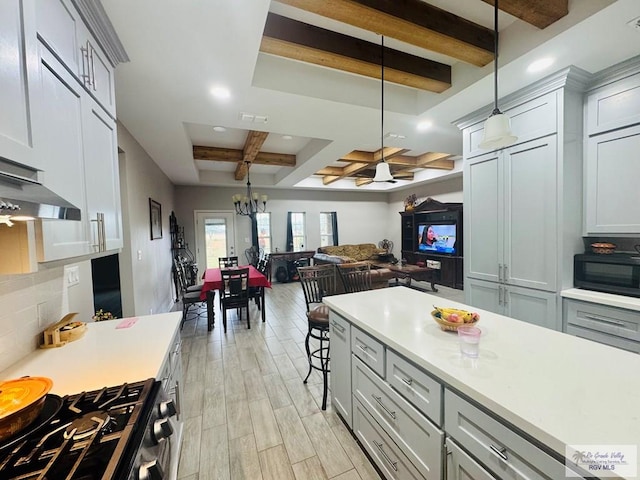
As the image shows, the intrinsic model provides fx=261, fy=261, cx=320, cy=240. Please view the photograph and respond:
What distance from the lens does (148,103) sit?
2.36 meters

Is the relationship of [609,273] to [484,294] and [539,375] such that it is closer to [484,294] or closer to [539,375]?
[484,294]

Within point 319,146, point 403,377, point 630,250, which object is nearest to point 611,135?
point 630,250

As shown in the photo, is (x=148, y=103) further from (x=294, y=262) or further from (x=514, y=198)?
(x=294, y=262)

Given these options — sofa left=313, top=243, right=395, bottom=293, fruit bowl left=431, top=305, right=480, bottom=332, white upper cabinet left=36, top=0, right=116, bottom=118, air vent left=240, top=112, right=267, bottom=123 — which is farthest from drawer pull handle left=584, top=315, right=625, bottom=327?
sofa left=313, top=243, right=395, bottom=293

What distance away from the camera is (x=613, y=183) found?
6.56ft

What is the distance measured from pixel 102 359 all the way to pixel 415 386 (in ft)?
4.98

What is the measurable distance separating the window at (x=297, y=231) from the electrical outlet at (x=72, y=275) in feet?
20.0

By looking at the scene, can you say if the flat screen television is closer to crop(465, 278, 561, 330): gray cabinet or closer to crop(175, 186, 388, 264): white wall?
crop(175, 186, 388, 264): white wall

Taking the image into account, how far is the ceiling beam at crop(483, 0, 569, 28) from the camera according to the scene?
5.00 feet

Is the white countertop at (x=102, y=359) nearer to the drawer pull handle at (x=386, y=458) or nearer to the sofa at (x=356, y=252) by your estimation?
the drawer pull handle at (x=386, y=458)

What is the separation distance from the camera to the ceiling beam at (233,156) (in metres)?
4.60

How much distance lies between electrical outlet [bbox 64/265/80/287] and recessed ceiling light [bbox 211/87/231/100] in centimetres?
169

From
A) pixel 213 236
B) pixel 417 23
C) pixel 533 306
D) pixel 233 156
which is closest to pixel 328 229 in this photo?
pixel 213 236

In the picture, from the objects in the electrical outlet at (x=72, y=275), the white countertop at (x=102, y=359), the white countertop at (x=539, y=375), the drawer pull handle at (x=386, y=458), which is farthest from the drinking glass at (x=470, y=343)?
the electrical outlet at (x=72, y=275)
